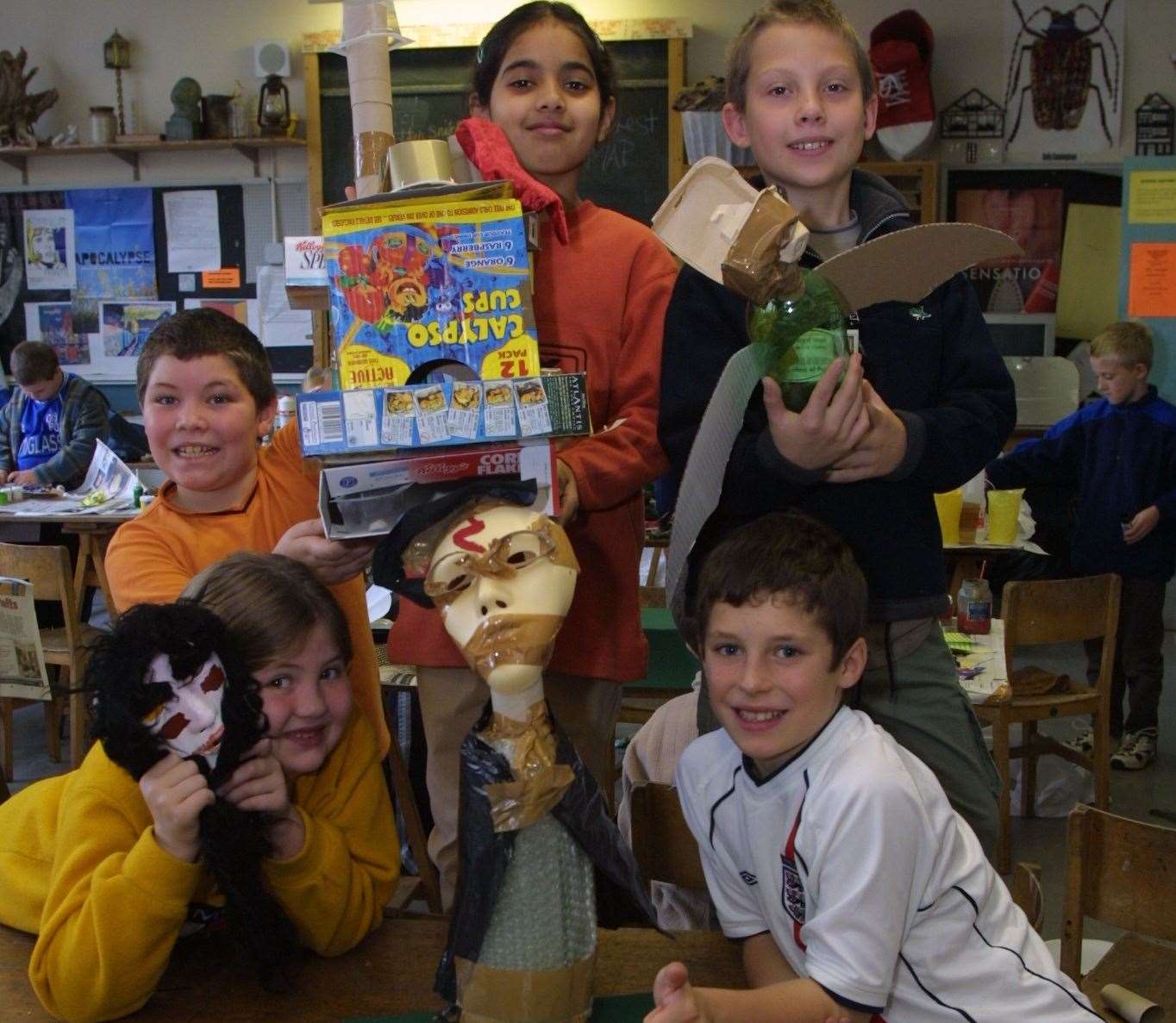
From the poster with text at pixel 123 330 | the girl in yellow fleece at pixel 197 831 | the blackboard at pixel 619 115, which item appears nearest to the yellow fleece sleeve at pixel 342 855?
the girl in yellow fleece at pixel 197 831

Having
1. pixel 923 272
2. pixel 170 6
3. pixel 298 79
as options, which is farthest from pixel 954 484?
pixel 170 6

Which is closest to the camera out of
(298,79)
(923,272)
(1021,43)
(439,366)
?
(439,366)

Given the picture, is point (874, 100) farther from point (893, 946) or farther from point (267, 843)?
point (267, 843)

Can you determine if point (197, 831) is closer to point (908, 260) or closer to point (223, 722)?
point (223, 722)

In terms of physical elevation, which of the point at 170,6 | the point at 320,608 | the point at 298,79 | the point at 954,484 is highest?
the point at 170,6

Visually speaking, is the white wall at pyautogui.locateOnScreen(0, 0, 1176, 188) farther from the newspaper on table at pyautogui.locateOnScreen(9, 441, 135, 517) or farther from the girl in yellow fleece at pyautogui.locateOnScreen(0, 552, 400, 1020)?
the girl in yellow fleece at pyautogui.locateOnScreen(0, 552, 400, 1020)

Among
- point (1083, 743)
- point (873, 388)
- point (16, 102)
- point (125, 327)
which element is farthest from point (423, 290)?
point (16, 102)

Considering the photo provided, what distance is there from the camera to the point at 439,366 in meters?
0.94

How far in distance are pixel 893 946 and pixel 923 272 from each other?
58cm

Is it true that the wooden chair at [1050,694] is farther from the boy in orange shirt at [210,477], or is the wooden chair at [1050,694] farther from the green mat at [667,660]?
the boy in orange shirt at [210,477]

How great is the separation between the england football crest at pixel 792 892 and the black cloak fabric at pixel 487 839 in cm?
17

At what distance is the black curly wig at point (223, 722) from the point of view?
0.95 meters

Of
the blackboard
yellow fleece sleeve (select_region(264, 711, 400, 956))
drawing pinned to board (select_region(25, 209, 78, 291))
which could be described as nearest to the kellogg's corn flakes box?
yellow fleece sleeve (select_region(264, 711, 400, 956))

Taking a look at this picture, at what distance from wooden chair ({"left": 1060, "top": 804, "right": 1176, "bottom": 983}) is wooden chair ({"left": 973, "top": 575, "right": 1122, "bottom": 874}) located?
1.49m
